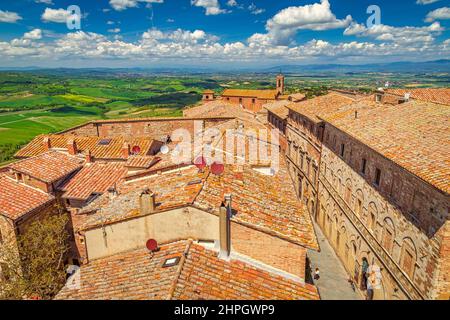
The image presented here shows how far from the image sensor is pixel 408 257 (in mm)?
14422

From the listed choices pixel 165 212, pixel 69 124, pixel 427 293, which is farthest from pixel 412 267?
pixel 69 124

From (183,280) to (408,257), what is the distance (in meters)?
11.3

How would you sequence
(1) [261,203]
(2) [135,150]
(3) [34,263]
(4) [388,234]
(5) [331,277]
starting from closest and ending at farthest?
1. (1) [261,203]
2. (3) [34,263]
3. (4) [388,234]
4. (5) [331,277]
5. (2) [135,150]

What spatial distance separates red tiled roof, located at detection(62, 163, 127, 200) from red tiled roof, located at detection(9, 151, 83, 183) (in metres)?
0.71

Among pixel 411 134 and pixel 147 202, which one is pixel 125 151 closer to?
pixel 147 202

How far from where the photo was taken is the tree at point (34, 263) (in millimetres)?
13883

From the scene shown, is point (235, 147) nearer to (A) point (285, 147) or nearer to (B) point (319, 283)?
(B) point (319, 283)

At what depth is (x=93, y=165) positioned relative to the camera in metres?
23.0

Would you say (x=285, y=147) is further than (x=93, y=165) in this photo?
Yes

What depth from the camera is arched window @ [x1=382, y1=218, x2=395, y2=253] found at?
1594 cm

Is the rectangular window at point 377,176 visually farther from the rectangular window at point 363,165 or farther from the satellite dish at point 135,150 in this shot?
the satellite dish at point 135,150

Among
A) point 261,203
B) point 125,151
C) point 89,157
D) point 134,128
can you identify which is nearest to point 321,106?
point 125,151
